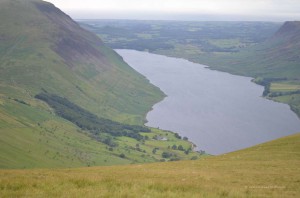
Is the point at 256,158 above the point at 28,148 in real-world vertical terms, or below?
above

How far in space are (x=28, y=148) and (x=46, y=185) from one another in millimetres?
171457

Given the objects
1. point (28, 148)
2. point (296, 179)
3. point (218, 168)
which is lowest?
point (28, 148)

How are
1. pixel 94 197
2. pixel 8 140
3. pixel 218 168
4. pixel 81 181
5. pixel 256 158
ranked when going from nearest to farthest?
1. pixel 94 197
2. pixel 81 181
3. pixel 218 168
4. pixel 256 158
5. pixel 8 140

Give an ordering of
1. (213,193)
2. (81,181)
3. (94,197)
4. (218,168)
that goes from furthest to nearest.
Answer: (218,168)
(81,181)
(213,193)
(94,197)

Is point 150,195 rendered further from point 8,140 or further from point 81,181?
point 8,140

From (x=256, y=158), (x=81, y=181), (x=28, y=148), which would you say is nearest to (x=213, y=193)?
(x=81, y=181)

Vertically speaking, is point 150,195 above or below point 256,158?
above

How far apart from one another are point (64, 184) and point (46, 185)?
1.03 m

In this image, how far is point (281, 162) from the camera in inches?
1604

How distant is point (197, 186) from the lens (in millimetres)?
22828

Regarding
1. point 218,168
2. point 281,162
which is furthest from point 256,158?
point 218,168

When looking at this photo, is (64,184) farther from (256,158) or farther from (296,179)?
(256,158)

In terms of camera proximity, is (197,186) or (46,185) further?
(197,186)

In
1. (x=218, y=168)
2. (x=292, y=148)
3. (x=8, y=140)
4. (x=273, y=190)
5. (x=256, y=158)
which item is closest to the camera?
(x=273, y=190)
